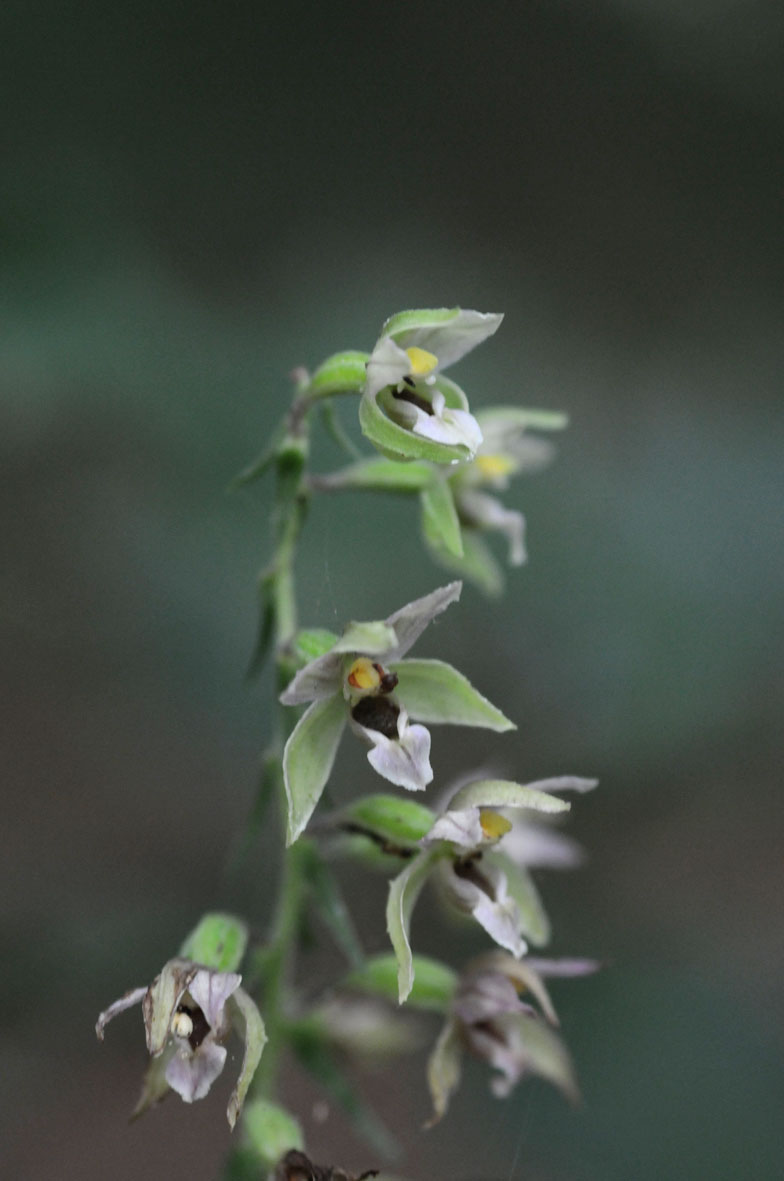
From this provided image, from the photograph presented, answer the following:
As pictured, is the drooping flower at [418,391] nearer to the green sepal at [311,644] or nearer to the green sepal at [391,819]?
the green sepal at [311,644]

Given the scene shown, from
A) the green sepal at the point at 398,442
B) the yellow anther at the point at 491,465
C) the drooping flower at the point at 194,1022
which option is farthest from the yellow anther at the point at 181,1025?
the yellow anther at the point at 491,465

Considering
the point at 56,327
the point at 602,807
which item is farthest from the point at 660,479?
the point at 56,327

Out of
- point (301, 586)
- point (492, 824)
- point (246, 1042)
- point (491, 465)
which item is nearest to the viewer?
point (246, 1042)

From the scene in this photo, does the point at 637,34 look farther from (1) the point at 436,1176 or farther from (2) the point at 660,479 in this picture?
(1) the point at 436,1176

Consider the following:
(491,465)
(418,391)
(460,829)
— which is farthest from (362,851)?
(418,391)

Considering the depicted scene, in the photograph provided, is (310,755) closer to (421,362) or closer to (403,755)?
(403,755)

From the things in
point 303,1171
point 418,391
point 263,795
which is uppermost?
point 418,391
